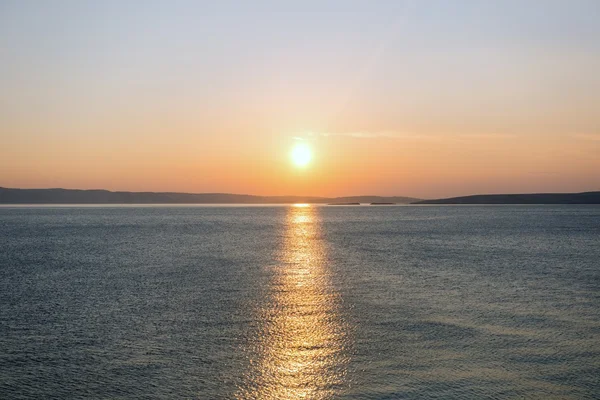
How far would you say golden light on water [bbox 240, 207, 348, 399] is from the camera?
45.8ft

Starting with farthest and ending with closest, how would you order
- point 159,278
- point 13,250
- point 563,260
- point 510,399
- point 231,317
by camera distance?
1. point 13,250
2. point 563,260
3. point 159,278
4. point 231,317
5. point 510,399

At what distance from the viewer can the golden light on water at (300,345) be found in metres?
14.0

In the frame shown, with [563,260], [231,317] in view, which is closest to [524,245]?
[563,260]

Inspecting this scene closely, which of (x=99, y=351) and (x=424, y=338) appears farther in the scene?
(x=424, y=338)

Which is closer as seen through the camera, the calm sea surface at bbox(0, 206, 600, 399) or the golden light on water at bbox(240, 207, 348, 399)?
the golden light on water at bbox(240, 207, 348, 399)

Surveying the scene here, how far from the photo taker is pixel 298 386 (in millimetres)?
14016

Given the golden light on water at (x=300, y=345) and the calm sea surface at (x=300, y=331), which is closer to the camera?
the golden light on water at (x=300, y=345)

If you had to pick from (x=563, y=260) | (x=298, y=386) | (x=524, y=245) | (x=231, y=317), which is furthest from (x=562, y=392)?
(x=524, y=245)

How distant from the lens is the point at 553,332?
19.6m

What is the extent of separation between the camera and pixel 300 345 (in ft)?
58.6

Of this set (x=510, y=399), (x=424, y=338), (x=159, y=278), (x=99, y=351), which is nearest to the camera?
(x=510, y=399)

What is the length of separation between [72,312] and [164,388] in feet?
36.2

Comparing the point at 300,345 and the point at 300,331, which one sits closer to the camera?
the point at 300,345

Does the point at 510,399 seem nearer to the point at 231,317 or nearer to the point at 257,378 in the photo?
the point at 257,378
